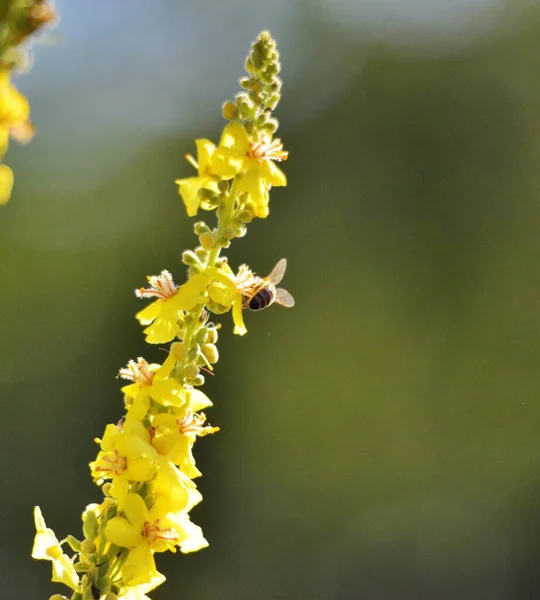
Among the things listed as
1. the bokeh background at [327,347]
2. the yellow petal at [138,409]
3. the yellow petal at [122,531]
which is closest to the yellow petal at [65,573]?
the yellow petal at [122,531]

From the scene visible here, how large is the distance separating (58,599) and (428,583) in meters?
8.33

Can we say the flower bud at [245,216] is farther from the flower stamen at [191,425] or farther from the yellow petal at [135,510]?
the yellow petal at [135,510]

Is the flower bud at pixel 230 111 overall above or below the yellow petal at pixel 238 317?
above

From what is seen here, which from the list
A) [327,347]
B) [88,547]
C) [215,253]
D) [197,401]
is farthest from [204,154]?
[327,347]

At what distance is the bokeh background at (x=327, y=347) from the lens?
28.0 ft

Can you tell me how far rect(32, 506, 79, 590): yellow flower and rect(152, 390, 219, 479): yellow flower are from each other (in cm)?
19

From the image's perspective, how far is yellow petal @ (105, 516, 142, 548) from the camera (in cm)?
100

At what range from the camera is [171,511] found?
105cm

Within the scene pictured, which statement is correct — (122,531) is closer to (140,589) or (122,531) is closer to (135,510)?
(135,510)

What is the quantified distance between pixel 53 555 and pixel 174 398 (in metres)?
0.28

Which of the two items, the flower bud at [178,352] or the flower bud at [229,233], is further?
the flower bud at [229,233]

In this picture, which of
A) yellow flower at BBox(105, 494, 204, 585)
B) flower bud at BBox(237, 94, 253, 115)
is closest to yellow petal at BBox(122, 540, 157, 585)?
yellow flower at BBox(105, 494, 204, 585)

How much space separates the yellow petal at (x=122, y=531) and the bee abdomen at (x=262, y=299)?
1.78 feet

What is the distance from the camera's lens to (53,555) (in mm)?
1114
